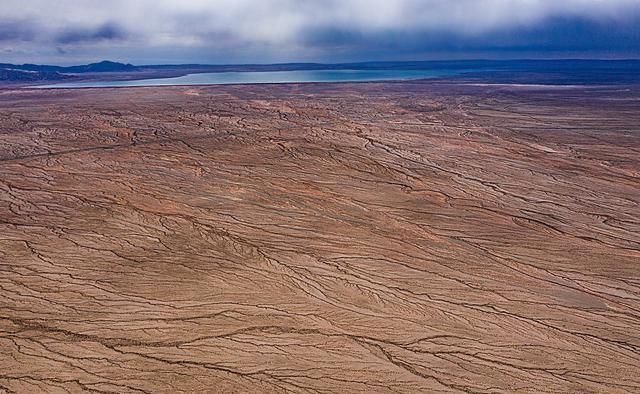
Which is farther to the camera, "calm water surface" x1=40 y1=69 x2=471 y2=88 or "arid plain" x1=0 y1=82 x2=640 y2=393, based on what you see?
"calm water surface" x1=40 y1=69 x2=471 y2=88

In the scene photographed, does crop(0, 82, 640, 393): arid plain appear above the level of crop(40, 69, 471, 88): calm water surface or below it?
below

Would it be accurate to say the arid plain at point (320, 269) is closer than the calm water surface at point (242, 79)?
Yes

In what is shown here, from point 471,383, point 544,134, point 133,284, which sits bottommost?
point 471,383

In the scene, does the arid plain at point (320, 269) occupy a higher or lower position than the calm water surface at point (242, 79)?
lower

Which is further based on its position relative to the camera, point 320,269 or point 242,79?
point 242,79

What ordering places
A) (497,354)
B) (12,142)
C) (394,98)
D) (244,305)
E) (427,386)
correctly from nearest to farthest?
(427,386), (497,354), (244,305), (12,142), (394,98)

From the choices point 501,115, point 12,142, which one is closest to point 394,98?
point 501,115

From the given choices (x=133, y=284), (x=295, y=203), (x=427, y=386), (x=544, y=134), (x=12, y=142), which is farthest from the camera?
(x=544, y=134)

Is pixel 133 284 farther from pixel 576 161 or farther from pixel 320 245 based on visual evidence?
pixel 576 161
